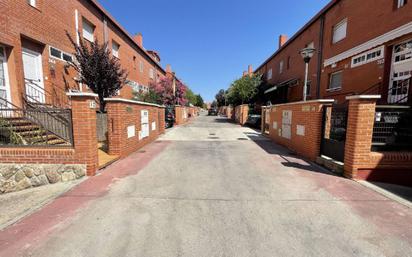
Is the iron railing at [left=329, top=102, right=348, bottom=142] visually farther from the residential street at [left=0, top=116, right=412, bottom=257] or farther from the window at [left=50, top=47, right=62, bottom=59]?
the window at [left=50, top=47, right=62, bottom=59]

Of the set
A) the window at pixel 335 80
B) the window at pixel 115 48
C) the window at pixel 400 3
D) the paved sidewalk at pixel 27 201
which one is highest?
the window at pixel 115 48

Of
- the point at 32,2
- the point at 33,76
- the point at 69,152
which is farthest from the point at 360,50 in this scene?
the point at 33,76

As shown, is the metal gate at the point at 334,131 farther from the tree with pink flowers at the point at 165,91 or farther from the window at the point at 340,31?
the tree with pink flowers at the point at 165,91

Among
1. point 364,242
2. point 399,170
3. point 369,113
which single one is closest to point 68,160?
point 364,242

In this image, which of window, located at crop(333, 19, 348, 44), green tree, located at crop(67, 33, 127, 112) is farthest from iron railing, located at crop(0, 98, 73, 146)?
window, located at crop(333, 19, 348, 44)

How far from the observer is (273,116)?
421 inches

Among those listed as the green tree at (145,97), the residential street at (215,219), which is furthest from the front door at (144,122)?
the green tree at (145,97)

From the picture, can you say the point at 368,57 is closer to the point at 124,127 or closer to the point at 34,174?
the point at 124,127

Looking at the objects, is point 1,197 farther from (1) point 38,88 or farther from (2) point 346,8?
(2) point 346,8

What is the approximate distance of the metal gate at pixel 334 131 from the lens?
5246mm

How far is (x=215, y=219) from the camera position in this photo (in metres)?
2.93

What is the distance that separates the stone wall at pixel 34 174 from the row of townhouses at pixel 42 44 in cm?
214

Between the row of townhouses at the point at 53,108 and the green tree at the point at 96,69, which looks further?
the green tree at the point at 96,69

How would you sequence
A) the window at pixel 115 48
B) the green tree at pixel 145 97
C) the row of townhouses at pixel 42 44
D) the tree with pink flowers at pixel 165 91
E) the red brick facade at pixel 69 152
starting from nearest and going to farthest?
the red brick facade at pixel 69 152 → the row of townhouses at pixel 42 44 → the window at pixel 115 48 → the green tree at pixel 145 97 → the tree with pink flowers at pixel 165 91
